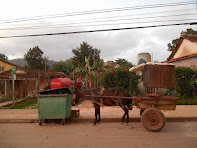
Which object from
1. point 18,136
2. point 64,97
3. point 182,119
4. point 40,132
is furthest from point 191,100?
point 18,136

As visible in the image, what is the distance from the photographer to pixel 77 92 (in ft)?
20.7

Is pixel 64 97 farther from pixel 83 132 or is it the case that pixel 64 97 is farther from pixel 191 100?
pixel 191 100

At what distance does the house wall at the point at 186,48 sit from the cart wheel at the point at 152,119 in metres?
10.7

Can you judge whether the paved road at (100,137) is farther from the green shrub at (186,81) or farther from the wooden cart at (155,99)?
the green shrub at (186,81)

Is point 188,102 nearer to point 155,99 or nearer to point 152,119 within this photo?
point 155,99

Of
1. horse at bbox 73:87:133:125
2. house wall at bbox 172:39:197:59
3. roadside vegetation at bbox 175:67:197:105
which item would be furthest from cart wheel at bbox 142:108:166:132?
house wall at bbox 172:39:197:59

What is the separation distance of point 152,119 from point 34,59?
3886 centimetres

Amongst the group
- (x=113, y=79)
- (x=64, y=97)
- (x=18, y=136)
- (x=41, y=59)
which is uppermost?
(x=41, y=59)

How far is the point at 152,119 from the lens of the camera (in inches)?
198

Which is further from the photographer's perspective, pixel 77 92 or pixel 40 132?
pixel 77 92

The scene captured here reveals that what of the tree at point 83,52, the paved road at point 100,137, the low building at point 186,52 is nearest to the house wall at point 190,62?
the low building at point 186,52

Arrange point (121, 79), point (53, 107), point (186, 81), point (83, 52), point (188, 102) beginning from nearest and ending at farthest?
1. point (53, 107)
2. point (188, 102)
3. point (186, 81)
4. point (121, 79)
5. point (83, 52)

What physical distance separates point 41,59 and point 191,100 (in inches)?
1452

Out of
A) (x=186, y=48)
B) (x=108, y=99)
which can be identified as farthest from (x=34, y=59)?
(x=108, y=99)
